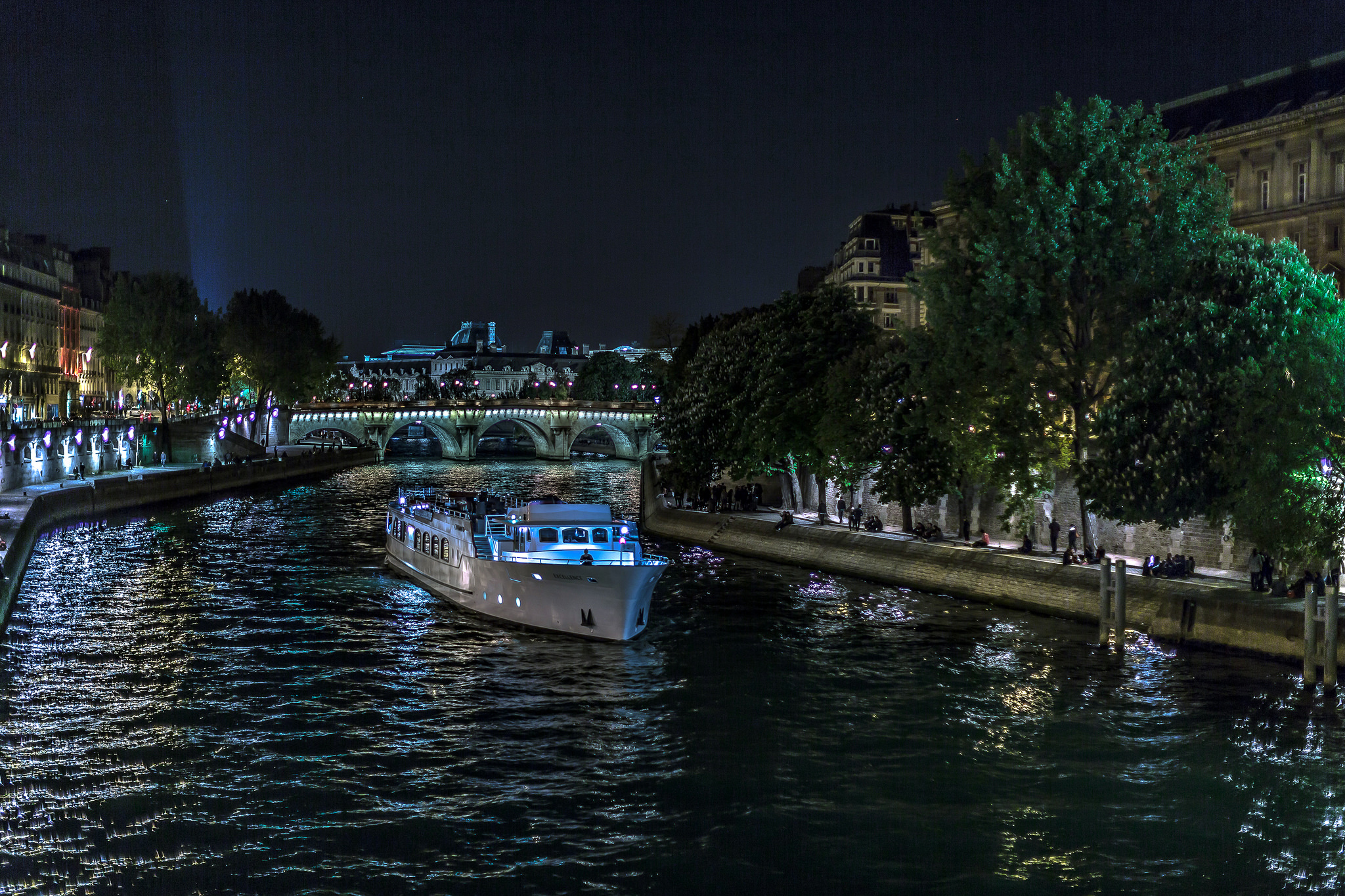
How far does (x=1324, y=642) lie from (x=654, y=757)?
18.1 metres

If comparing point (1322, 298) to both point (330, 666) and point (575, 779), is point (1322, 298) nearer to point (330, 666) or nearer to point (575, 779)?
point (575, 779)

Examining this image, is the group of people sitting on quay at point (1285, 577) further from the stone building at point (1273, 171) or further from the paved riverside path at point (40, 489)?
the paved riverside path at point (40, 489)

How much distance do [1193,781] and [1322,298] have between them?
2031 centimetres

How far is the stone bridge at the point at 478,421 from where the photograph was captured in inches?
6289

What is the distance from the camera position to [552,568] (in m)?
41.7

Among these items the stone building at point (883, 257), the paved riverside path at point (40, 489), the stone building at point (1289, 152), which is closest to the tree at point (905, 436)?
the stone building at point (1289, 152)

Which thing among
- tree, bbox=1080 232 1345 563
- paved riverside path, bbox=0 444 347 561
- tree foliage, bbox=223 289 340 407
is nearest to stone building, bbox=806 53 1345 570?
tree, bbox=1080 232 1345 563

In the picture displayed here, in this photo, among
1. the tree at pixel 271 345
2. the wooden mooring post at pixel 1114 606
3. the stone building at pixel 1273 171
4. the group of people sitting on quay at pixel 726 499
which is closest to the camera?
the wooden mooring post at pixel 1114 606

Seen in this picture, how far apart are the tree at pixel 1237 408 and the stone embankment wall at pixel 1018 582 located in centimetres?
230

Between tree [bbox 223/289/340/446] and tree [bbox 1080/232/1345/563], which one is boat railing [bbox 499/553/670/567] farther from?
tree [bbox 223/289/340/446]

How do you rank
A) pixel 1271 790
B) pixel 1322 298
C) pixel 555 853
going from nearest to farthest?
pixel 555 853, pixel 1271 790, pixel 1322 298

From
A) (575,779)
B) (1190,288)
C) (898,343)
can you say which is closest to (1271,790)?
(575,779)

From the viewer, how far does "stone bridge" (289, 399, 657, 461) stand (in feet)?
524

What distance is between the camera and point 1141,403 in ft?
138
